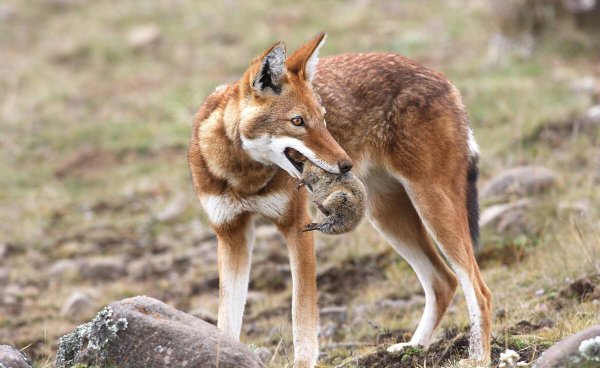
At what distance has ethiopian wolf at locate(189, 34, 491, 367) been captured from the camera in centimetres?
670

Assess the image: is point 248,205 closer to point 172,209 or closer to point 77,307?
point 77,307

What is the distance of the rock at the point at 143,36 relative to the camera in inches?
750

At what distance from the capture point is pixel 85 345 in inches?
227

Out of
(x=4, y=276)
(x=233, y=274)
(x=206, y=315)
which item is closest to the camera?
(x=233, y=274)

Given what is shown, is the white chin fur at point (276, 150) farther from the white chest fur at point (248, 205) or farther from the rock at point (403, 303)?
the rock at point (403, 303)

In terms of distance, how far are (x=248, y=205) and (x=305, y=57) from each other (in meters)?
1.16

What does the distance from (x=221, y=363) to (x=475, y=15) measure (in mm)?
14325

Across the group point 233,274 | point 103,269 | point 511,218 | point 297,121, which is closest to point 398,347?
point 233,274

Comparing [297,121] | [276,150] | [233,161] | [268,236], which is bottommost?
[268,236]

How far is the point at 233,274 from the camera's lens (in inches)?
283

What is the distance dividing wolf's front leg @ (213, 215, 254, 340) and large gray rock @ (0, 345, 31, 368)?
1.76 metres

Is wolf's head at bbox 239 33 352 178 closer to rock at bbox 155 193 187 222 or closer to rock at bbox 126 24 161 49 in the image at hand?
→ rock at bbox 155 193 187 222

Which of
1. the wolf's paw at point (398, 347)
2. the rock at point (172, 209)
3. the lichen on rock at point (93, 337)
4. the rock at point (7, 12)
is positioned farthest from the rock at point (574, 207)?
the rock at point (7, 12)

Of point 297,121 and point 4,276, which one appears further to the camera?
point 4,276
